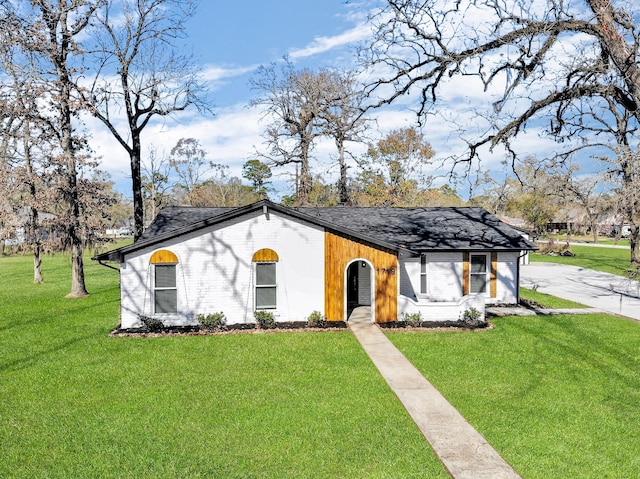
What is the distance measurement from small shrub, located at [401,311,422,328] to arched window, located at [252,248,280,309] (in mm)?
4725

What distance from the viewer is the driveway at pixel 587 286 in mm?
19812

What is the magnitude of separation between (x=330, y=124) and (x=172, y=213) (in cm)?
2190

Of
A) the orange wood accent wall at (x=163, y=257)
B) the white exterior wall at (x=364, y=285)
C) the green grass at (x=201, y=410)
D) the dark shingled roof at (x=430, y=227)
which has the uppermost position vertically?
the dark shingled roof at (x=430, y=227)

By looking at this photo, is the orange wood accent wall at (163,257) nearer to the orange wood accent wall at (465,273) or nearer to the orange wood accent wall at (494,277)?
the orange wood accent wall at (465,273)

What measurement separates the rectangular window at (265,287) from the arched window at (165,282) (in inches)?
113

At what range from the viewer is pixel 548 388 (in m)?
9.86

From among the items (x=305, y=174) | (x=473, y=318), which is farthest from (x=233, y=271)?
(x=305, y=174)

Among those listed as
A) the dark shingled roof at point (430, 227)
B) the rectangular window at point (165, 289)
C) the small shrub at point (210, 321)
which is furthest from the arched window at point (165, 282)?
the dark shingled roof at point (430, 227)

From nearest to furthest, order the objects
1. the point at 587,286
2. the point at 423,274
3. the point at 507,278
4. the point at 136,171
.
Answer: the point at 423,274
the point at 507,278
the point at 136,171
the point at 587,286

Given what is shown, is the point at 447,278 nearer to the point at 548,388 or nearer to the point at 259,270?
the point at 259,270

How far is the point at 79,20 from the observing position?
23359mm

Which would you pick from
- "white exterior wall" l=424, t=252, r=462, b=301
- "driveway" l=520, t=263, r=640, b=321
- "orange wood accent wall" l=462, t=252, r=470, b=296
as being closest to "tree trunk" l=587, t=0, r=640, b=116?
"driveway" l=520, t=263, r=640, b=321

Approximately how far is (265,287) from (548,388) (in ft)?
31.4

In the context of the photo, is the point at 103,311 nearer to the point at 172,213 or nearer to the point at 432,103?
the point at 172,213
